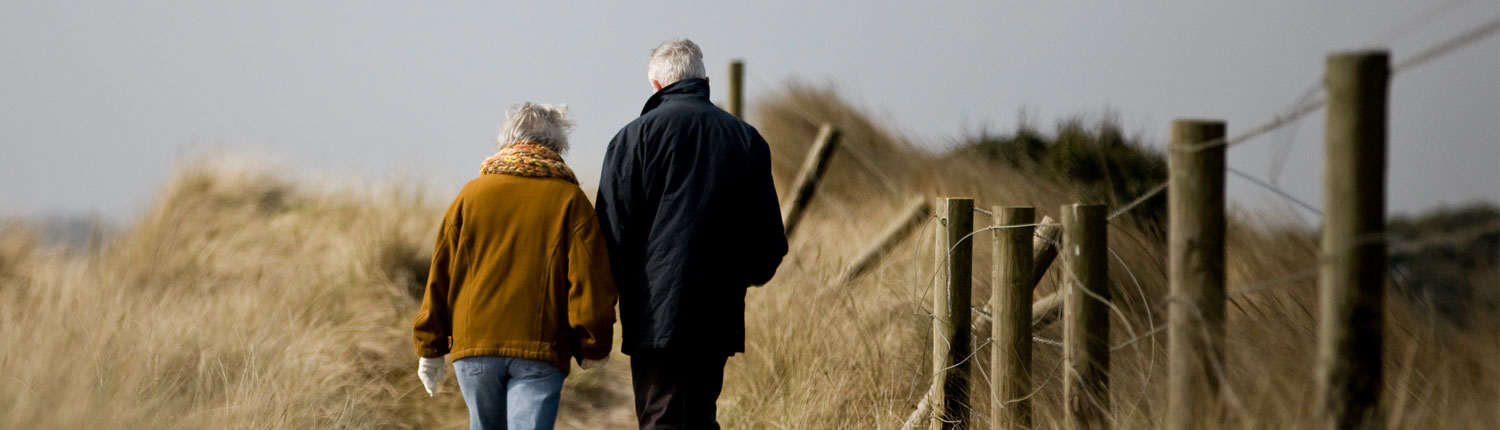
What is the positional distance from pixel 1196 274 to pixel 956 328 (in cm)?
193

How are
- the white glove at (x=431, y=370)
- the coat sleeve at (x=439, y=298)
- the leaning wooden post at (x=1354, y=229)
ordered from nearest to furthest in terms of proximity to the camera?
the leaning wooden post at (x=1354, y=229) → the coat sleeve at (x=439, y=298) → the white glove at (x=431, y=370)

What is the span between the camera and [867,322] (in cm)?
545

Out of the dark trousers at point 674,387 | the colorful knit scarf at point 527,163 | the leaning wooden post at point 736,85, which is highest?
the leaning wooden post at point 736,85

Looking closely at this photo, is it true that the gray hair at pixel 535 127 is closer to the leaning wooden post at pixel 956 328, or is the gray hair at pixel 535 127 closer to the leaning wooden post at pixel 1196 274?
the leaning wooden post at pixel 956 328

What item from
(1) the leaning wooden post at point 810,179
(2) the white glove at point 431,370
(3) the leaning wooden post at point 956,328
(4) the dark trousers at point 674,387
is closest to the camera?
(2) the white glove at point 431,370

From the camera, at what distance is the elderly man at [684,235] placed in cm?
393

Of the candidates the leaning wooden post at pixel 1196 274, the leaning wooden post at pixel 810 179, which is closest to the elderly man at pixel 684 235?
the leaning wooden post at pixel 1196 274

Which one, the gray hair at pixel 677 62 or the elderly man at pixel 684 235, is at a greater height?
the gray hair at pixel 677 62

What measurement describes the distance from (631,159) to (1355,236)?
2.26m

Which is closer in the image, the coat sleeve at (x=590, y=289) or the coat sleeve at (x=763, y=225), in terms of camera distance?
the coat sleeve at (x=590, y=289)

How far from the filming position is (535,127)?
3.80 metres

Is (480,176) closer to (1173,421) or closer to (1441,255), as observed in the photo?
(1173,421)

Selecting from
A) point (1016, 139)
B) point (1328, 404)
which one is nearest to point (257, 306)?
point (1328, 404)

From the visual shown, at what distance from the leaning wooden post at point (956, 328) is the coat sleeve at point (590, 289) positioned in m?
1.51
